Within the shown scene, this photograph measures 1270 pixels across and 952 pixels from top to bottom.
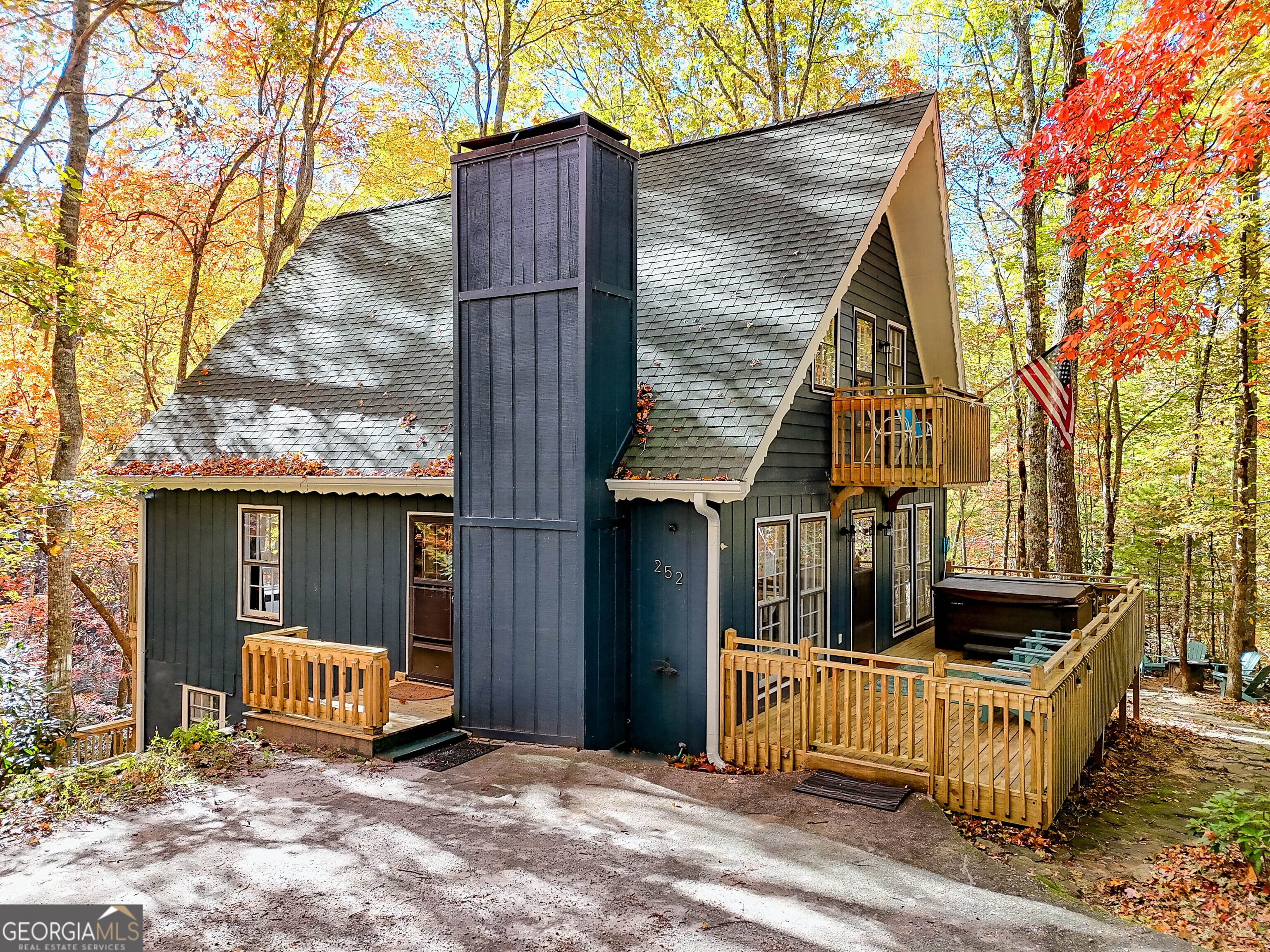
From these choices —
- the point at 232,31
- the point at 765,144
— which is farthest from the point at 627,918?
the point at 232,31

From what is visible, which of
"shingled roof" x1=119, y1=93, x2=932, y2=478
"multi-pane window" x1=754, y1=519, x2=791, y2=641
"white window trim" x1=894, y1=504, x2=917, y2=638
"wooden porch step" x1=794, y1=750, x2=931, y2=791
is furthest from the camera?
"white window trim" x1=894, y1=504, x2=917, y2=638

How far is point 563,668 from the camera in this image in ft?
26.0

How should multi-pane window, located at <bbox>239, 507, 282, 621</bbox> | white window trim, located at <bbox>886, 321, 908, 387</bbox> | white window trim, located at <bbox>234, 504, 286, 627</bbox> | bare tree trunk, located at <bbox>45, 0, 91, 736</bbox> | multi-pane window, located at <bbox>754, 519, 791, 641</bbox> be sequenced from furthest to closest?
white window trim, located at <bbox>886, 321, 908, 387</bbox>, bare tree trunk, located at <bbox>45, 0, 91, 736</bbox>, multi-pane window, located at <bbox>239, 507, 282, 621</bbox>, white window trim, located at <bbox>234, 504, 286, 627</bbox>, multi-pane window, located at <bbox>754, 519, 791, 641</bbox>

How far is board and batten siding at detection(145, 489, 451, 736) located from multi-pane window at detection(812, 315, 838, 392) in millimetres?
4837

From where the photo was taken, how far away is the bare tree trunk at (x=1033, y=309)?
53.6 ft

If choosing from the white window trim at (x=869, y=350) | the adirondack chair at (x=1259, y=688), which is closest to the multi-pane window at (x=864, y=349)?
the white window trim at (x=869, y=350)

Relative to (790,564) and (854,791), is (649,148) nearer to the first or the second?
(790,564)

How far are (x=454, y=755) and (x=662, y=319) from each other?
550 cm

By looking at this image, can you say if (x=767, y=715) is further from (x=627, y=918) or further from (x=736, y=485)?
(x=627, y=918)

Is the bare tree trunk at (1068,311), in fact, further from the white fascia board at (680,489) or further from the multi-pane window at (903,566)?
the white fascia board at (680,489)

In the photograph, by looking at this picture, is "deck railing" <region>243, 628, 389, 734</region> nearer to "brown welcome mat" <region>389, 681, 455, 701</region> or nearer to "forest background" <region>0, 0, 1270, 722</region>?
"brown welcome mat" <region>389, 681, 455, 701</region>

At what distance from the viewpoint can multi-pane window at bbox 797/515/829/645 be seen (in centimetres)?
989

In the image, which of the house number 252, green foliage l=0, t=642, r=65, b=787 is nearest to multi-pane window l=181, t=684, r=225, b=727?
green foliage l=0, t=642, r=65, b=787

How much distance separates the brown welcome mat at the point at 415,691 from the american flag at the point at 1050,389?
8.70 metres
